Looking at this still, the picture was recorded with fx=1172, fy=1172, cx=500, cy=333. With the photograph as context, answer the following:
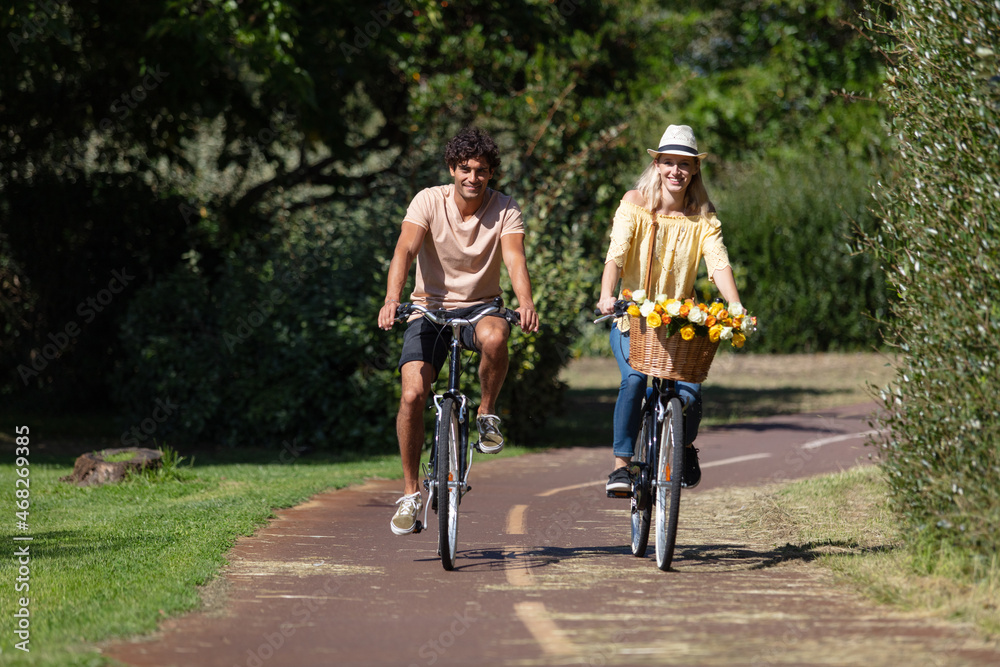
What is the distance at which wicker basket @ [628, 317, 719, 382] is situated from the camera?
5988mm

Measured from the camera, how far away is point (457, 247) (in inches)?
252

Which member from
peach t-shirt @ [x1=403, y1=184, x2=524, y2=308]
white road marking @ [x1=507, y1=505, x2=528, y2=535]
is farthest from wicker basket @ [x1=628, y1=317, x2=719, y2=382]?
white road marking @ [x1=507, y1=505, x2=528, y2=535]

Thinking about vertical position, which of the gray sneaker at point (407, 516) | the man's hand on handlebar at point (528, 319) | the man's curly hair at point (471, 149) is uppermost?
the man's curly hair at point (471, 149)

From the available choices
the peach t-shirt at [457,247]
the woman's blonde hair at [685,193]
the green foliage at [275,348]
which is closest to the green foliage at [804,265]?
the green foliage at [275,348]

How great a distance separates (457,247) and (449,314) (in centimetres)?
39

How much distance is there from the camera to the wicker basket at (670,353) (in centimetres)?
599

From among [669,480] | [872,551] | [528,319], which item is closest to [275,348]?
[528,319]

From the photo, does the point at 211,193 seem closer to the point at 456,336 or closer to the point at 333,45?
the point at 333,45

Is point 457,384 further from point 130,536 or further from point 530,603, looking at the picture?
point 130,536

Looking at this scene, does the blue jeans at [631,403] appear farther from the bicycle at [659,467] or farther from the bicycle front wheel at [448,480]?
the bicycle front wheel at [448,480]

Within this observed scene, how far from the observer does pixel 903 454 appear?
5.82m

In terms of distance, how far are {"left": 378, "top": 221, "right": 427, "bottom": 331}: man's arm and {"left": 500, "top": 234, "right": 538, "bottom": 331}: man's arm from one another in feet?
1.53

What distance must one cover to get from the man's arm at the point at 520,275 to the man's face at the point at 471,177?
0.30 metres

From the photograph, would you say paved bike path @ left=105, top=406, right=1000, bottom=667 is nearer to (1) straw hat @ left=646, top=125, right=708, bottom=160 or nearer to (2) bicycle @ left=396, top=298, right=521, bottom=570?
(2) bicycle @ left=396, top=298, right=521, bottom=570
